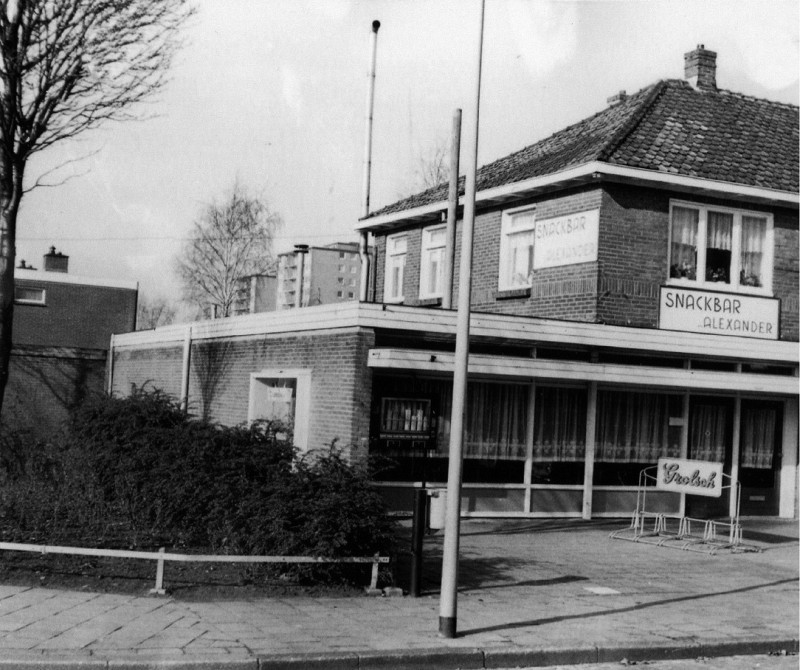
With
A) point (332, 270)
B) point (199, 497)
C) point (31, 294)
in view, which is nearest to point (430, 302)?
point (199, 497)

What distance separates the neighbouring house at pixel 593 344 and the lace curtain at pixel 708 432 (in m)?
0.03

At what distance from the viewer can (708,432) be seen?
60.6ft

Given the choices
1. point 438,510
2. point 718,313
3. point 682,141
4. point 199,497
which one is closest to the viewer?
point 438,510

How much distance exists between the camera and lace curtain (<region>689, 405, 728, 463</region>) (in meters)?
18.3

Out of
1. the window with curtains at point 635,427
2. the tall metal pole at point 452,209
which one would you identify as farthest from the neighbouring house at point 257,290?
the window with curtains at point 635,427

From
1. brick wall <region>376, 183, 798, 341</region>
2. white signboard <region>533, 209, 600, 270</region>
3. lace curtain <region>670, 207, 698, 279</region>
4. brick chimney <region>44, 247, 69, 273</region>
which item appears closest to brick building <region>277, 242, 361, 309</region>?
brick chimney <region>44, 247, 69, 273</region>

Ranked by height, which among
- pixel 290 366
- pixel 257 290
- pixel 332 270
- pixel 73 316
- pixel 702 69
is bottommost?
pixel 290 366

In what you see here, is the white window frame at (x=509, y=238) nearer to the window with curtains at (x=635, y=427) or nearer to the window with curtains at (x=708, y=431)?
the window with curtains at (x=635, y=427)

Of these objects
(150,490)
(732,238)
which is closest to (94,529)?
(150,490)

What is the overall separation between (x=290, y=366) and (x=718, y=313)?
25.7ft

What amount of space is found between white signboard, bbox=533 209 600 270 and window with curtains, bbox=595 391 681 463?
253cm

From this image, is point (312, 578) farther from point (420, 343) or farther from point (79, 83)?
point (79, 83)

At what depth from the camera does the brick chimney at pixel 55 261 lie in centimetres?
3759

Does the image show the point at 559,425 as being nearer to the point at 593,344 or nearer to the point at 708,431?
the point at 593,344
